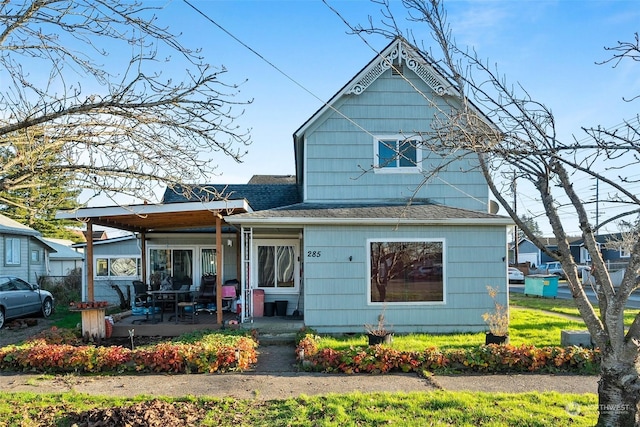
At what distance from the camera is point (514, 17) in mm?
7371

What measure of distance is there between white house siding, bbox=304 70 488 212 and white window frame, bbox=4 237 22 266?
17207 millimetres

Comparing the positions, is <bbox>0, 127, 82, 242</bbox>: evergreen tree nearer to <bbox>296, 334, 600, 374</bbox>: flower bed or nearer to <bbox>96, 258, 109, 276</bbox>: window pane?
<bbox>296, 334, 600, 374</bbox>: flower bed

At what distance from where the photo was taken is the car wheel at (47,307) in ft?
55.6

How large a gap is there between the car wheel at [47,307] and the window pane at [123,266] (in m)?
2.46

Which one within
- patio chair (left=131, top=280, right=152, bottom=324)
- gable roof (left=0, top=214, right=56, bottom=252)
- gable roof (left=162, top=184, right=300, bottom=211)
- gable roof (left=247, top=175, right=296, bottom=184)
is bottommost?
patio chair (left=131, top=280, right=152, bottom=324)

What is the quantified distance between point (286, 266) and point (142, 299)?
14.1 ft

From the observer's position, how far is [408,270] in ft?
39.5

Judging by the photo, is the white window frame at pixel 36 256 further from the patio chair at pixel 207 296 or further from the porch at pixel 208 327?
the porch at pixel 208 327

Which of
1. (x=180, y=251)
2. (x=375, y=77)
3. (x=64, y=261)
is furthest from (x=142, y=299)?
(x=64, y=261)

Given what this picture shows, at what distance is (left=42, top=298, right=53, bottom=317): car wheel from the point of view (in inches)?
667

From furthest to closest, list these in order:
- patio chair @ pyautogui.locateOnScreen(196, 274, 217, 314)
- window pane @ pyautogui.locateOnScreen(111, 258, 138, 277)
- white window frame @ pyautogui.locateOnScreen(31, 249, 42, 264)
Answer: white window frame @ pyautogui.locateOnScreen(31, 249, 42, 264), window pane @ pyautogui.locateOnScreen(111, 258, 138, 277), patio chair @ pyautogui.locateOnScreen(196, 274, 217, 314)

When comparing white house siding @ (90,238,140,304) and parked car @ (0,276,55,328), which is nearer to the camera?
parked car @ (0,276,55,328)

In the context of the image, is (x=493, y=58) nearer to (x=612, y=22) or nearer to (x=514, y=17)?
(x=612, y=22)

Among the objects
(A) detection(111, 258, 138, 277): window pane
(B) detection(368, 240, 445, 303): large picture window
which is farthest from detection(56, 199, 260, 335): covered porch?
(B) detection(368, 240, 445, 303): large picture window
